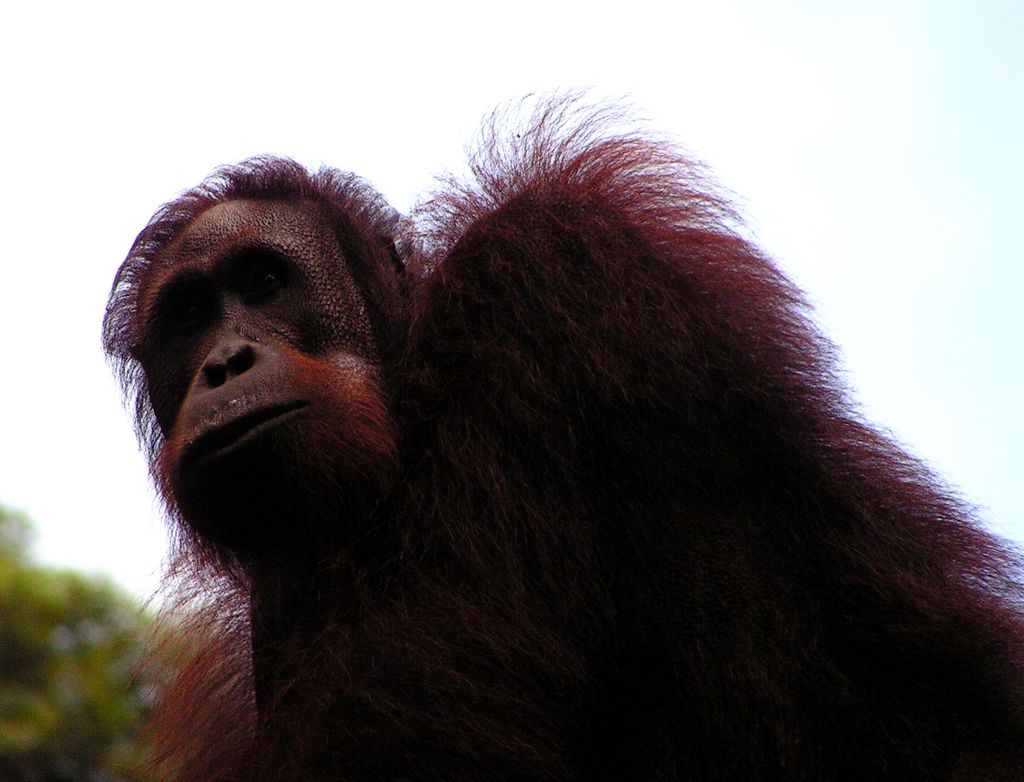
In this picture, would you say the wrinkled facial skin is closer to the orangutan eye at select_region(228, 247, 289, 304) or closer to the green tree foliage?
the orangutan eye at select_region(228, 247, 289, 304)

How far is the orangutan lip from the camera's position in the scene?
420 centimetres

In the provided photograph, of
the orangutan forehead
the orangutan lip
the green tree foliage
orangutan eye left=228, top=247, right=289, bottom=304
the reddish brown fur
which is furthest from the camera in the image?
the green tree foliage

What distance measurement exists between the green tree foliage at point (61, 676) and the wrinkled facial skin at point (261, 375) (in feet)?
62.0

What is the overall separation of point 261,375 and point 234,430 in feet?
0.68

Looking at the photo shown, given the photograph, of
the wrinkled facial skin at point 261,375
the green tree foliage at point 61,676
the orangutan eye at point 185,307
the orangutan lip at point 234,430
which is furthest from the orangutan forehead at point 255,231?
the green tree foliage at point 61,676

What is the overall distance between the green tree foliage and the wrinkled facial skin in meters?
18.9

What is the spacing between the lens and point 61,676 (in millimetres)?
24219

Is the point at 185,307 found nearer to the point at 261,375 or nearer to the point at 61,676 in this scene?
the point at 261,375

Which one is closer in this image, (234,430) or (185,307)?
(234,430)

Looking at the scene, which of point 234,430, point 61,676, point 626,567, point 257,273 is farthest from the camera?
point 61,676

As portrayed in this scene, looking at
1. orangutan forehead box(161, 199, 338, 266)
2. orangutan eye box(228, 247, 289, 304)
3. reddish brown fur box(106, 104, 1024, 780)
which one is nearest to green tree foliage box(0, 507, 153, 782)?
orangutan forehead box(161, 199, 338, 266)

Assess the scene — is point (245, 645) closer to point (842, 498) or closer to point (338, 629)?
point (338, 629)

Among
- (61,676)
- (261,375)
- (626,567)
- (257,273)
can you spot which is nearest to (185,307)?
(257,273)

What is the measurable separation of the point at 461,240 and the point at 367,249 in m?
0.62
